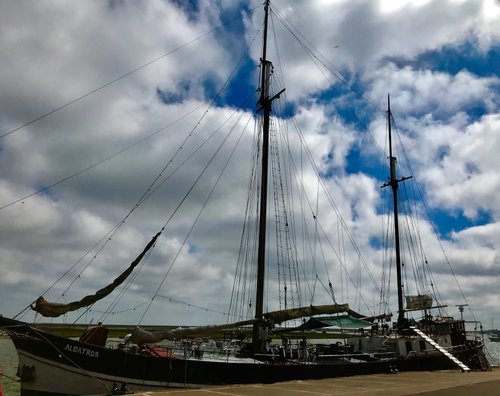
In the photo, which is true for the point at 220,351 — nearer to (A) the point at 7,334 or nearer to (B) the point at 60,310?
(B) the point at 60,310

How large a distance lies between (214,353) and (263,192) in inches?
385

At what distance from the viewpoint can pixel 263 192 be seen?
88.6ft

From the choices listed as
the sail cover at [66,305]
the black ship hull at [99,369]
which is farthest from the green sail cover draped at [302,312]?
the sail cover at [66,305]

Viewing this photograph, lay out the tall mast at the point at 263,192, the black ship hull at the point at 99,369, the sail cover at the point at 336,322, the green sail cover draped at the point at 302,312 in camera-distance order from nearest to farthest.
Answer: the black ship hull at the point at 99,369 < the tall mast at the point at 263,192 < the green sail cover draped at the point at 302,312 < the sail cover at the point at 336,322

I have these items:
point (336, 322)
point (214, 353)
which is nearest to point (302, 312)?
point (336, 322)

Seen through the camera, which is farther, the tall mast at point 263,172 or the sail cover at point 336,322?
the sail cover at point 336,322

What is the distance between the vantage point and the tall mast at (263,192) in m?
24.1

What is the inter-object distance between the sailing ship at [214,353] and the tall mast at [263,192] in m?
0.05

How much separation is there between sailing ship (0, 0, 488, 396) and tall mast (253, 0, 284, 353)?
2.1 inches

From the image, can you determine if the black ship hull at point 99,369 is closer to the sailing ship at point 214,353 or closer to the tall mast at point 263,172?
the sailing ship at point 214,353

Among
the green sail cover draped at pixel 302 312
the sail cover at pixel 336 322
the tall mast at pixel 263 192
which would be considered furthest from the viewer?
the sail cover at pixel 336 322

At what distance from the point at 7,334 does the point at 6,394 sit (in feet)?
38.2

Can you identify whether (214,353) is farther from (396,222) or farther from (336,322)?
(396,222)

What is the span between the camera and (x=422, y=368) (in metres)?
30.4
